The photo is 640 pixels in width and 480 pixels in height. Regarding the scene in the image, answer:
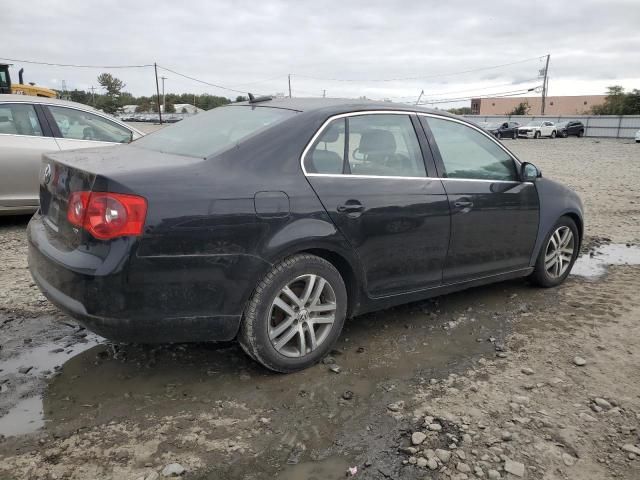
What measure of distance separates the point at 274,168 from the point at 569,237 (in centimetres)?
332

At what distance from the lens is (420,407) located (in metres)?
2.94

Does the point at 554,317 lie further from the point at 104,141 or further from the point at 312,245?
the point at 104,141

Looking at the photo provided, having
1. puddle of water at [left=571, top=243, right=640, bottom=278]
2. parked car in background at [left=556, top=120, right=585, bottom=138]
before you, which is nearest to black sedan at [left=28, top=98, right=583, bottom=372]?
puddle of water at [left=571, top=243, right=640, bottom=278]

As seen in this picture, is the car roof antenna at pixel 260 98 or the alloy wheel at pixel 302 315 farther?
the car roof antenna at pixel 260 98

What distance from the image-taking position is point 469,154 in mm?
4172

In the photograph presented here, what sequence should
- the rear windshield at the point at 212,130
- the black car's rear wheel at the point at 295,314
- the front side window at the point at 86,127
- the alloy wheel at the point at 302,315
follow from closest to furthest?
the black car's rear wheel at the point at 295,314, the alloy wheel at the point at 302,315, the rear windshield at the point at 212,130, the front side window at the point at 86,127

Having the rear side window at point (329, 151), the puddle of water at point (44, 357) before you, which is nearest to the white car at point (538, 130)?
the rear side window at point (329, 151)

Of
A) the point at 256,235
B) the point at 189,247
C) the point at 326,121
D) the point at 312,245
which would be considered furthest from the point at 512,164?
the point at 189,247

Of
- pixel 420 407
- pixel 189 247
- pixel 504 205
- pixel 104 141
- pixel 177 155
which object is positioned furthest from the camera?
pixel 104 141

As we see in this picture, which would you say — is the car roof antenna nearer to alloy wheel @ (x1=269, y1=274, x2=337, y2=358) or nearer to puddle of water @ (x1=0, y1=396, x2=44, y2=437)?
alloy wheel @ (x1=269, y1=274, x2=337, y2=358)

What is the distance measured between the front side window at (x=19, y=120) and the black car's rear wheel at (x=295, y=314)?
15.7 feet

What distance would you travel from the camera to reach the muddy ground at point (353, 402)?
2.48 m

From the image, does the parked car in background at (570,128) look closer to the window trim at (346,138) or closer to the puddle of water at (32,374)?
the window trim at (346,138)

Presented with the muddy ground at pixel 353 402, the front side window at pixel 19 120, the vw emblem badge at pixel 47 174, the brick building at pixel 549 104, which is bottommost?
the muddy ground at pixel 353 402
